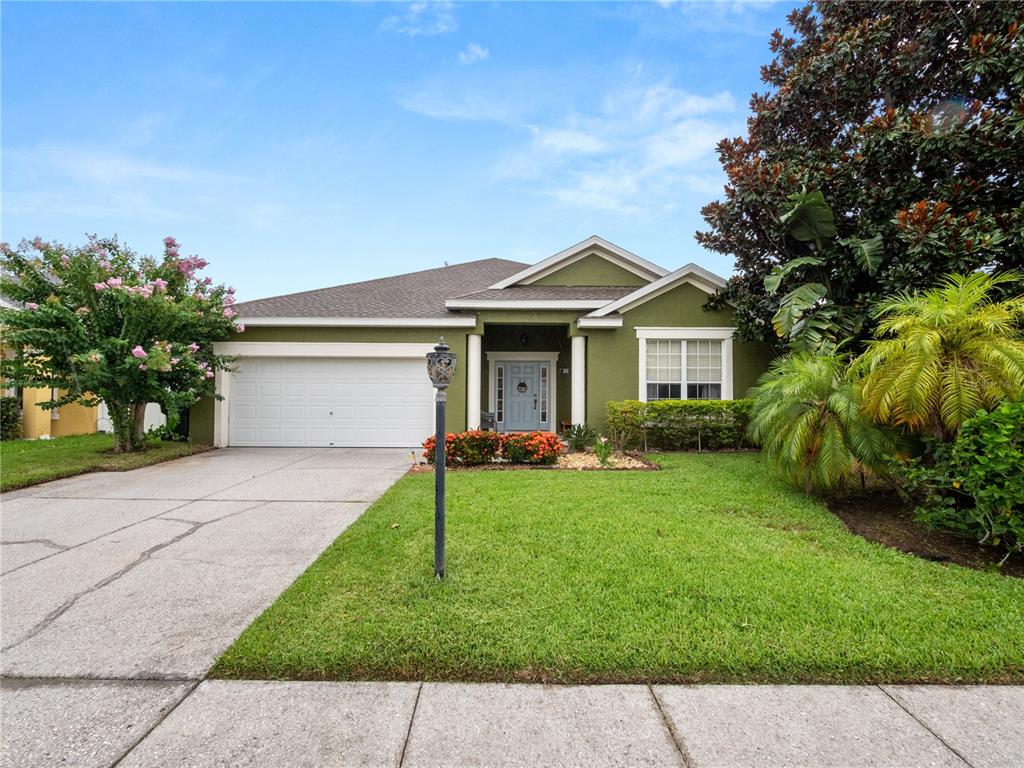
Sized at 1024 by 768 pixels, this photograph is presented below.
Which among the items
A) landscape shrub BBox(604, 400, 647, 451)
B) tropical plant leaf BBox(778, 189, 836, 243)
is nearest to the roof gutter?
landscape shrub BBox(604, 400, 647, 451)

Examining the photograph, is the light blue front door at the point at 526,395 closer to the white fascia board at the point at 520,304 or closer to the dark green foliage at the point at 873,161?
the white fascia board at the point at 520,304

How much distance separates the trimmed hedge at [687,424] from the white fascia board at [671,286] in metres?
2.36

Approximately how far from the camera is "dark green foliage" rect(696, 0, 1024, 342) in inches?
264

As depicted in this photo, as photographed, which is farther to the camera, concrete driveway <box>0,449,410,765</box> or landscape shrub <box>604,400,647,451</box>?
landscape shrub <box>604,400,647,451</box>

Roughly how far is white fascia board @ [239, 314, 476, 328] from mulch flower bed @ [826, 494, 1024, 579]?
799 cm

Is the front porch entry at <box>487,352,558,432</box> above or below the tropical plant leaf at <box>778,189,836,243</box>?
below

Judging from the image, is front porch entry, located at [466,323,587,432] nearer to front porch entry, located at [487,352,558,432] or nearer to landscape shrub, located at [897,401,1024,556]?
front porch entry, located at [487,352,558,432]

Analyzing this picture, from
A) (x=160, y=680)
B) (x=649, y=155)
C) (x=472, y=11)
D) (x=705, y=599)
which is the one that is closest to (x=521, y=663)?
(x=705, y=599)

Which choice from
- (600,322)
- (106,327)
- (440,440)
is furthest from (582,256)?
(106,327)

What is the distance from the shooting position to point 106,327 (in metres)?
8.92

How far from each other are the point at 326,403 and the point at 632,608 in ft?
31.3

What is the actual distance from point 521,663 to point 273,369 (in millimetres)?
10463

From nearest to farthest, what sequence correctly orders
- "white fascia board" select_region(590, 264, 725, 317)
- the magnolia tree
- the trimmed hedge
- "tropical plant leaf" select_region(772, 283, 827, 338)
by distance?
"tropical plant leaf" select_region(772, 283, 827, 338) < the magnolia tree < the trimmed hedge < "white fascia board" select_region(590, 264, 725, 317)

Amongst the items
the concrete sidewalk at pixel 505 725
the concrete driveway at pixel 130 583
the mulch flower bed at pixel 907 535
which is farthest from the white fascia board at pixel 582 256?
the concrete sidewalk at pixel 505 725
